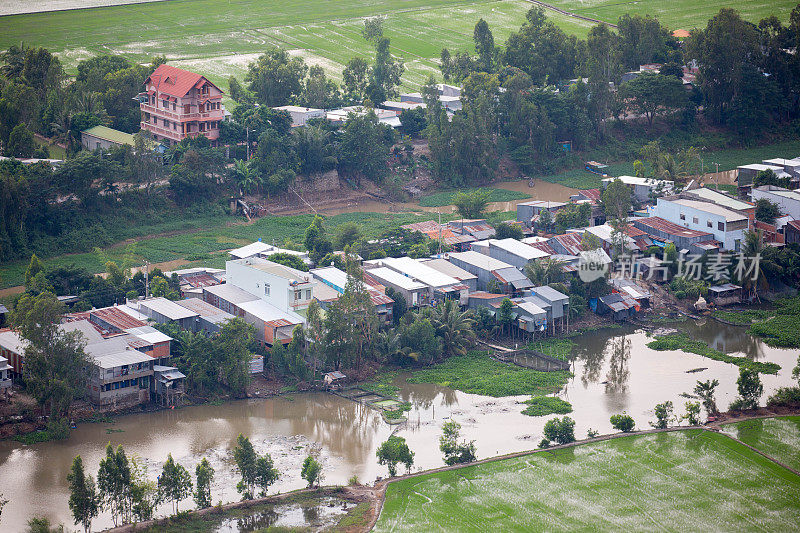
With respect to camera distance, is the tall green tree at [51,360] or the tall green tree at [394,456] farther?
the tall green tree at [51,360]

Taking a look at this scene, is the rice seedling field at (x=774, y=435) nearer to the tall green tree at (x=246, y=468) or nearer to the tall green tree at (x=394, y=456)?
the tall green tree at (x=394, y=456)

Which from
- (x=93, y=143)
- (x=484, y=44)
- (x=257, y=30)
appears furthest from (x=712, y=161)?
(x=257, y=30)

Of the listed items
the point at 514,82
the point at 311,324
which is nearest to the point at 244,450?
the point at 311,324

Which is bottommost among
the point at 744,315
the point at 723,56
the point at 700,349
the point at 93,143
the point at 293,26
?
the point at 700,349

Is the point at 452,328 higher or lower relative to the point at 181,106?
lower

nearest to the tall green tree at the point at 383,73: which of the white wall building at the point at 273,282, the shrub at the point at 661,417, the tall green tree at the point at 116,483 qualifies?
the white wall building at the point at 273,282

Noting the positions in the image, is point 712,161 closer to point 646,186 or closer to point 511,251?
point 646,186

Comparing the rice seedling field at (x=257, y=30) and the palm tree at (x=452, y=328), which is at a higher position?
the rice seedling field at (x=257, y=30)
